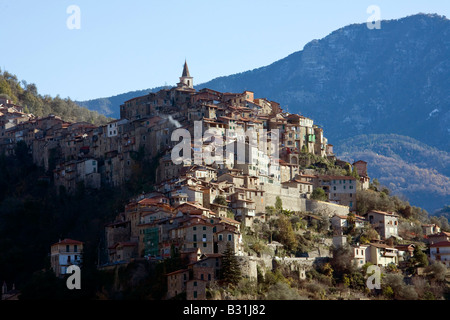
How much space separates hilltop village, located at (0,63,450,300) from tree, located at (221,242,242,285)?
42 centimetres

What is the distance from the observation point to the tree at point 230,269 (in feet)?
205

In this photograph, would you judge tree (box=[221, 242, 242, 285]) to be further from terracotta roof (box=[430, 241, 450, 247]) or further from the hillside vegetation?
the hillside vegetation

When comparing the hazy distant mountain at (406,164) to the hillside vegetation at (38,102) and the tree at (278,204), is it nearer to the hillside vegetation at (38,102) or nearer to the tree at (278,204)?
the hillside vegetation at (38,102)

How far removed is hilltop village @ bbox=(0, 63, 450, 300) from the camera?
67.2 m

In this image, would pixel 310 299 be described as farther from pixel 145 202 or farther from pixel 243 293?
pixel 145 202

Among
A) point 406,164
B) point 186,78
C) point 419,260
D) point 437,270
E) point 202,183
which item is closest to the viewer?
point 437,270

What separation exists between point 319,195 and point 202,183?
14.3 meters

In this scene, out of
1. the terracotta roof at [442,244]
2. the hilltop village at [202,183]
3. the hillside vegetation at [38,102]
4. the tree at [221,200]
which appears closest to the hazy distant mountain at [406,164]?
the hillside vegetation at [38,102]

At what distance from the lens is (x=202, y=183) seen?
77125mm

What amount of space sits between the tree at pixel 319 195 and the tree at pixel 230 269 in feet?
79.8

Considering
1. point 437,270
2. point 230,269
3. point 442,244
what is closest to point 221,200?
point 230,269

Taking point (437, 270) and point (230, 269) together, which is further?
point (437, 270)

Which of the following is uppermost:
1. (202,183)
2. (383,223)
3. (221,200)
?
(202,183)

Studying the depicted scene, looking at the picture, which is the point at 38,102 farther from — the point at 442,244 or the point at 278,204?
the point at 442,244
